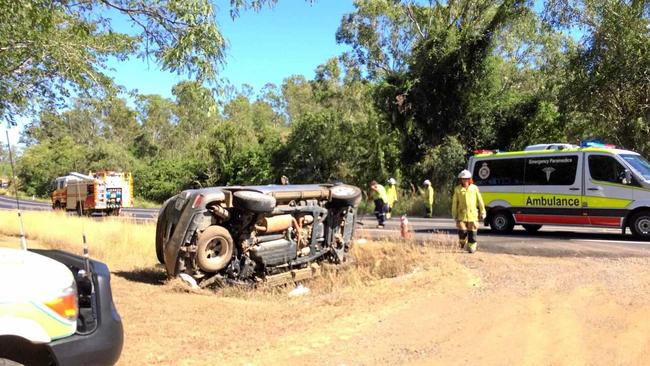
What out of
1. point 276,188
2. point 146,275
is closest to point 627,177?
point 276,188

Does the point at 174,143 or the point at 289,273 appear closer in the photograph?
the point at 289,273

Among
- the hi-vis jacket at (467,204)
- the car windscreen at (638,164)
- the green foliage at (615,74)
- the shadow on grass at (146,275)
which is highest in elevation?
the green foliage at (615,74)

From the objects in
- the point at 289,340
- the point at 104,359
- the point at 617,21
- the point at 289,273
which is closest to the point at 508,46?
the point at 617,21

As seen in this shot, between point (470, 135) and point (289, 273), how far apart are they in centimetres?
2073

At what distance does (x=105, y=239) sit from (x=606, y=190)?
11982 millimetres

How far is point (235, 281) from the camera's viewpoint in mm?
9172

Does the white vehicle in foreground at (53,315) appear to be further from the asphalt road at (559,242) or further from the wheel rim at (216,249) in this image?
the asphalt road at (559,242)

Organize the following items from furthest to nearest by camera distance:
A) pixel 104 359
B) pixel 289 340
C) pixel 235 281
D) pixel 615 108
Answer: pixel 615 108 → pixel 235 281 → pixel 289 340 → pixel 104 359

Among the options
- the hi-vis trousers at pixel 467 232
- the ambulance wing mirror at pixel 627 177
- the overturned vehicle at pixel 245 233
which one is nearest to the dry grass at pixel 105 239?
the overturned vehicle at pixel 245 233

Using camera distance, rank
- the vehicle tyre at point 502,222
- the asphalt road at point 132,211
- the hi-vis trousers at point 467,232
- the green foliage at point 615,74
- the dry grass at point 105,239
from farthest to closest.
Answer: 1. the asphalt road at point 132,211
2. the green foliage at point 615,74
3. the vehicle tyre at point 502,222
4. the dry grass at point 105,239
5. the hi-vis trousers at point 467,232

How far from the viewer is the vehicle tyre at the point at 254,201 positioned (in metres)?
8.94

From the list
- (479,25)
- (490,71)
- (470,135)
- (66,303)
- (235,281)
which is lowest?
(235,281)

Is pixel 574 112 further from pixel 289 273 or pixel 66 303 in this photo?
pixel 66 303

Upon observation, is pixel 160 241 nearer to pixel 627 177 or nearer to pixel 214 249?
pixel 214 249
